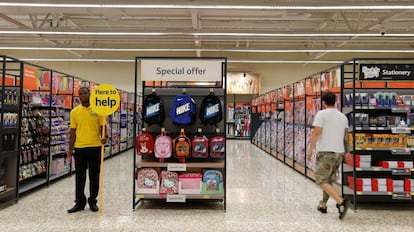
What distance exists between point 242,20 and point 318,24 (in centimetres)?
351

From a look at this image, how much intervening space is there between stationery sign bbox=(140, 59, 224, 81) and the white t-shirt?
153 centimetres

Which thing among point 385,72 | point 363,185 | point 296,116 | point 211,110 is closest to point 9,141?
point 211,110

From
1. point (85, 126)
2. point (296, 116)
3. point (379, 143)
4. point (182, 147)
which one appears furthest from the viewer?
point (296, 116)

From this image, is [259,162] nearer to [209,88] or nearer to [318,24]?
[209,88]

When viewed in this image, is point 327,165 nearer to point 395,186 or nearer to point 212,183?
point 395,186

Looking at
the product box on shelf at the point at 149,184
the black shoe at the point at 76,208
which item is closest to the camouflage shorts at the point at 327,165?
the product box on shelf at the point at 149,184

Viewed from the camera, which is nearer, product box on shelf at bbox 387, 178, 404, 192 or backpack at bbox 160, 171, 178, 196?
backpack at bbox 160, 171, 178, 196

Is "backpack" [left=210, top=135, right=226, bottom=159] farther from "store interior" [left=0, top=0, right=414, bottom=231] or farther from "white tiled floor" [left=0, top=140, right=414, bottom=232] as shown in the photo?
"white tiled floor" [left=0, top=140, right=414, bottom=232]

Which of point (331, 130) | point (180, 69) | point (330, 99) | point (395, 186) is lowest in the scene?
point (395, 186)

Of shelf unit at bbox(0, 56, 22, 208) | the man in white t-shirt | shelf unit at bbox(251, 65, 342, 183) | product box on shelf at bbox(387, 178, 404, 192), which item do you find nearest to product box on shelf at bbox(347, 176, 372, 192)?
product box on shelf at bbox(387, 178, 404, 192)

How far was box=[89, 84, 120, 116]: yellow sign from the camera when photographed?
4.38 meters

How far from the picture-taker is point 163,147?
15.2ft

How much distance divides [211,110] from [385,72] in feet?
8.73

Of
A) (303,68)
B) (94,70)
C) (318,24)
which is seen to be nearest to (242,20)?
(318,24)
